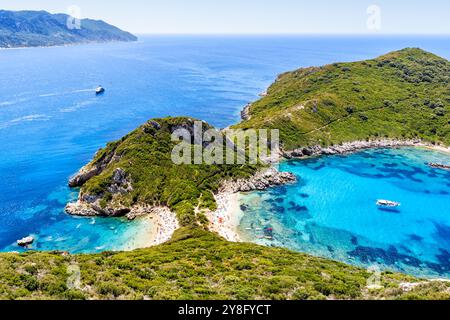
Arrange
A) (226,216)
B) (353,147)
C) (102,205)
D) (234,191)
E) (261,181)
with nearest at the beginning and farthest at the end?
1. (226,216)
2. (102,205)
3. (234,191)
4. (261,181)
5. (353,147)

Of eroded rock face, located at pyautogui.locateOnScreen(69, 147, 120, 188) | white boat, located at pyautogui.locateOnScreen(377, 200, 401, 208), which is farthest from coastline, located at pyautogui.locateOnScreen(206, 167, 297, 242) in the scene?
eroded rock face, located at pyautogui.locateOnScreen(69, 147, 120, 188)

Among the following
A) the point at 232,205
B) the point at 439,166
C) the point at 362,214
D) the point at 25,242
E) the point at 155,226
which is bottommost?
the point at 362,214

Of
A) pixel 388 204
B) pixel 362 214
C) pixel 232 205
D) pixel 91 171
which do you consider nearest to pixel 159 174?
pixel 91 171

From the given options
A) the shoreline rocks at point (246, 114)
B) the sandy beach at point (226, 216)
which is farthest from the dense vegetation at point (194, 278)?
the shoreline rocks at point (246, 114)

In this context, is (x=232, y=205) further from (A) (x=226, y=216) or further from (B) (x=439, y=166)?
(B) (x=439, y=166)

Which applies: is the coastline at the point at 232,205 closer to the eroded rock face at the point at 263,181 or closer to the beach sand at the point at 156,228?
the eroded rock face at the point at 263,181
